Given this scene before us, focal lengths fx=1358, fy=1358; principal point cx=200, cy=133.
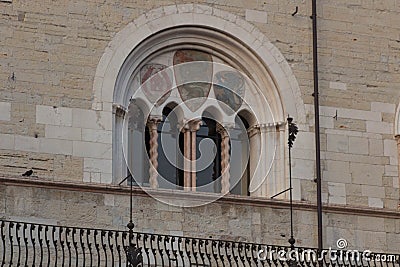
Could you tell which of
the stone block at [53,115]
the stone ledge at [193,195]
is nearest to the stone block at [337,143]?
the stone ledge at [193,195]

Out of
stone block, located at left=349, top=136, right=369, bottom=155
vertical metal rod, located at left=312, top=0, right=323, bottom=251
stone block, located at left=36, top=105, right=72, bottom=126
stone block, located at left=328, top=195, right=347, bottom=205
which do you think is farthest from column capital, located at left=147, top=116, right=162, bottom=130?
stone block, located at left=349, top=136, right=369, bottom=155

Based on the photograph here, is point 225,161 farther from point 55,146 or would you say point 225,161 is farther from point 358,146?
point 55,146

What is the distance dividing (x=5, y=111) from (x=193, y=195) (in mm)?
2362

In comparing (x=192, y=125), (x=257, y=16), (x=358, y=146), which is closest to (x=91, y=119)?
(x=192, y=125)

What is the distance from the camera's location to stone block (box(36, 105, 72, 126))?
607 inches

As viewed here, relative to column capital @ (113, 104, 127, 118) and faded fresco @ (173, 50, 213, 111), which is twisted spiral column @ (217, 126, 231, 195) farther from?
column capital @ (113, 104, 127, 118)

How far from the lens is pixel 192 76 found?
54.5 ft

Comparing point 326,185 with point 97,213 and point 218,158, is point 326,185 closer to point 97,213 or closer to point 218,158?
point 218,158

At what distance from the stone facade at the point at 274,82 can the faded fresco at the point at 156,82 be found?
0.49 meters

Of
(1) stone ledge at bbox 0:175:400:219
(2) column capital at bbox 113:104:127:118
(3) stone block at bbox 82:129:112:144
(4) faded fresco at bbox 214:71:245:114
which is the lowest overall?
(1) stone ledge at bbox 0:175:400:219

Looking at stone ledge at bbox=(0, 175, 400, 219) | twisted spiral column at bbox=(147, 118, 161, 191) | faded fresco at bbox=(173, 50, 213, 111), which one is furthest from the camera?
faded fresco at bbox=(173, 50, 213, 111)

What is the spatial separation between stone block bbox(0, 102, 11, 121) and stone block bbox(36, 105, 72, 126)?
331 mm

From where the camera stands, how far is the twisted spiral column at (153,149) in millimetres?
16062

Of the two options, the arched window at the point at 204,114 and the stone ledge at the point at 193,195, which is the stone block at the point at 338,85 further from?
the stone ledge at the point at 193,195
